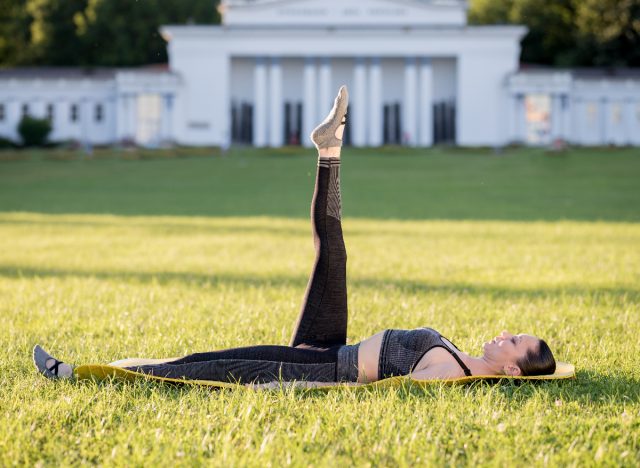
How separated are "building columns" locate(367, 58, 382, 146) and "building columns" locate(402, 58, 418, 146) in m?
1.83

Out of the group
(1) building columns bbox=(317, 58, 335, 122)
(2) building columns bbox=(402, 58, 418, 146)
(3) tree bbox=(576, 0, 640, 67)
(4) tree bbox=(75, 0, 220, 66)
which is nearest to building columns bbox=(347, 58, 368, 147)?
(1) building columns bbox=(317, 58, 335, 122)

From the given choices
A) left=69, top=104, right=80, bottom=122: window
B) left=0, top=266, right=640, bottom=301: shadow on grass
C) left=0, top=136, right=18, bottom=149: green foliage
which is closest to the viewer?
left=0, top=266, right=640, bottom=301: shadow on grass

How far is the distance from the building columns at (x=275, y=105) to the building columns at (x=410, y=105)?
8.84 meters

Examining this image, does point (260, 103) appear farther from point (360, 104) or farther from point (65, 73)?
point (65, 73)

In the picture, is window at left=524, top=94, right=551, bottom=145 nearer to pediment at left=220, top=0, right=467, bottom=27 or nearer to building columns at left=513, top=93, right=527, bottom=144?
building columns at left=513, top=93, right=527, bottom=144

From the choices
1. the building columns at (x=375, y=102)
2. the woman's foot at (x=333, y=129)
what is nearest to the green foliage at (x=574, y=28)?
the building columns at (x=375, y=102)

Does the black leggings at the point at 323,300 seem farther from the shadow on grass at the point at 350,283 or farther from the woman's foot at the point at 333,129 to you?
the shadow on grass at the point at 350,283

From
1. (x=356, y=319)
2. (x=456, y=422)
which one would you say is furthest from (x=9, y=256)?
(x=456, y=422)

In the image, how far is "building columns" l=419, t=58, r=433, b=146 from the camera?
64.7 m

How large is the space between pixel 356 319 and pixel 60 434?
11.7 ft

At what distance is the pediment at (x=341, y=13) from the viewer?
210ft

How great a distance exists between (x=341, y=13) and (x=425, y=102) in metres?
8.60

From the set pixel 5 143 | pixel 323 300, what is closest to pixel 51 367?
pixel 323 300

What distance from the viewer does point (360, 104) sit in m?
64.8
